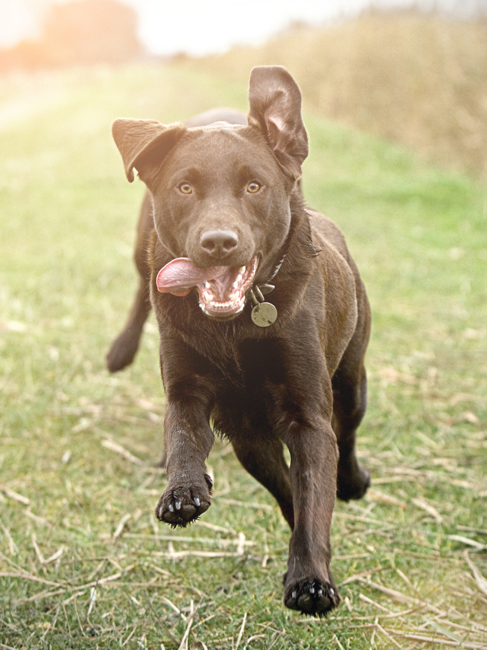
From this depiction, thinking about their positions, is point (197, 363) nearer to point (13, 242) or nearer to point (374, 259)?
point (374, 259)

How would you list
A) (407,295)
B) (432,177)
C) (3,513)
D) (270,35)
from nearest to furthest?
(3,513) → (407,295) → (432,177) → (270,35)

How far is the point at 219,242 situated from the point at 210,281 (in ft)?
0.80

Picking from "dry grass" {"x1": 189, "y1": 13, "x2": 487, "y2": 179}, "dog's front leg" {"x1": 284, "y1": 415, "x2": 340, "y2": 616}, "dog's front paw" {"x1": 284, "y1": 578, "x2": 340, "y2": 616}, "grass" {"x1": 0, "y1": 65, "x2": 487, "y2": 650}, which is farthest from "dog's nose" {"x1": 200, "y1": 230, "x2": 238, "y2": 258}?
"dry grass" {"x1": 189, "y1": 13, "x2": 487, "y2": 179}

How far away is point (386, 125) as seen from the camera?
1962cm

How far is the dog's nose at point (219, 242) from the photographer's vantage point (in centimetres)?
258

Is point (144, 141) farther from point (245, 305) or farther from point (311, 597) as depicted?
point (311, 597)

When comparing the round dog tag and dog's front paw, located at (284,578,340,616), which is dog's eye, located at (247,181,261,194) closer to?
the round dog tag

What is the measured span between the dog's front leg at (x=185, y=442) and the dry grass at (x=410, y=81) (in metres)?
13.0

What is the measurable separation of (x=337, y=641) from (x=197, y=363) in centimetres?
113

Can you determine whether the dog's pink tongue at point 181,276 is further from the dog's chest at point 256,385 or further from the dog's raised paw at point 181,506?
the dog's raised paw at point 181,506

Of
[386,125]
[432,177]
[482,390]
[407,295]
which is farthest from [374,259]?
[386,125]

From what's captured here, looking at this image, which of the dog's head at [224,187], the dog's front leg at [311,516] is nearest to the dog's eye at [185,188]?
the dog's head at [224,187]

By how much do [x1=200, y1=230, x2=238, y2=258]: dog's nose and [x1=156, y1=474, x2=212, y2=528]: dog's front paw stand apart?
30.7 inches

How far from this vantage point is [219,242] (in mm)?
2584
